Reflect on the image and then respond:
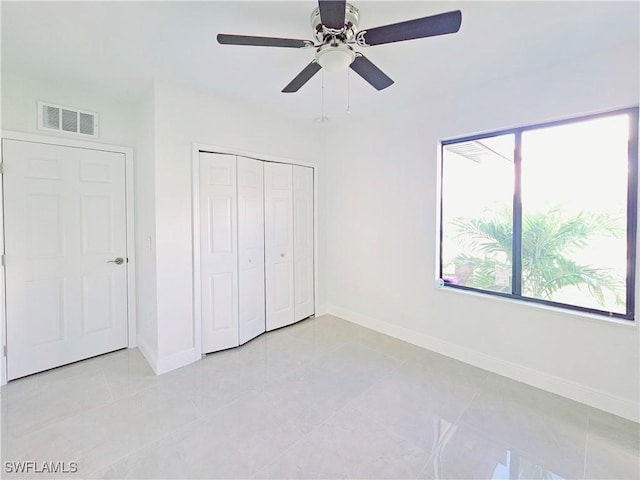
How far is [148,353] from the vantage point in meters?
2.81

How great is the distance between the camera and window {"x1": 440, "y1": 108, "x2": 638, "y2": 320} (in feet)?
6.95

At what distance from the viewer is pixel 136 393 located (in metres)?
2.28

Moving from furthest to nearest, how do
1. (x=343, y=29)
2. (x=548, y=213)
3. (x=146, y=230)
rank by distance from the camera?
1. (x=146, y=230)
2. (x=548, y=213)
3. (x=343, y=29)

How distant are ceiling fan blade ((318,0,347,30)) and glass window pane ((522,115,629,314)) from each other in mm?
1986

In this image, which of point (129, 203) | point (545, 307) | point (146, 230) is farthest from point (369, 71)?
point (129, 203)

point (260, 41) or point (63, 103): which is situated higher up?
point (63, 103)

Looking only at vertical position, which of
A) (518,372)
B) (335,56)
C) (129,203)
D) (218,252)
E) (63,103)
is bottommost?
(518,372)

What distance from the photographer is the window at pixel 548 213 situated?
2119mm

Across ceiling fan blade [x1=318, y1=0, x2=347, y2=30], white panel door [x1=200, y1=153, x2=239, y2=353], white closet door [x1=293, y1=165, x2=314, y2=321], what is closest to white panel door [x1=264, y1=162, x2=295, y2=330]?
white closet door [x1=293, y1=165, x2=314, y2=321]

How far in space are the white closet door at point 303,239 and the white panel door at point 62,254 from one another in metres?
1.84

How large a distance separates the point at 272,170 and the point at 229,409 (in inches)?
93.8

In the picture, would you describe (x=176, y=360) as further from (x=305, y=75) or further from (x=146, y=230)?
(x=305, y=75)

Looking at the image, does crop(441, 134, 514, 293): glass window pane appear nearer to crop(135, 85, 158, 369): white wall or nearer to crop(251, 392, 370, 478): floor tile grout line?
crop(251, 392, 370, 478): floor tile grout line

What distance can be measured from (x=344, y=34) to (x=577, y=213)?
2205 millimetres
